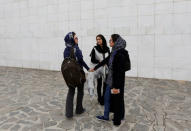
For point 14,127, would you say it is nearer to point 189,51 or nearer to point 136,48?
point 136,48

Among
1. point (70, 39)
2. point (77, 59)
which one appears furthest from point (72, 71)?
point (70, 39)

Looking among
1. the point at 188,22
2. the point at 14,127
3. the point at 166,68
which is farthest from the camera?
the point at 166,68

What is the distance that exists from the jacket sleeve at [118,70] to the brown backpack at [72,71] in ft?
2.58

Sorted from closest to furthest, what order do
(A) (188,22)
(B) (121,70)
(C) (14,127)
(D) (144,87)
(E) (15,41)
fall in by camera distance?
(B) (121,70) → (C) (14,127) → (D) (144,87) → (A) (188,22) → (E) (15,41)

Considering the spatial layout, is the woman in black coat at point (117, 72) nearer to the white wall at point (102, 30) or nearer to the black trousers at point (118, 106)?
the black trousers at point (118, 106)

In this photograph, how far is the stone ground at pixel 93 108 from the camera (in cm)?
351

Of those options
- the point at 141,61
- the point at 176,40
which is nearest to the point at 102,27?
the point at 141,61

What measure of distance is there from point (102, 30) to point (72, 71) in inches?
199

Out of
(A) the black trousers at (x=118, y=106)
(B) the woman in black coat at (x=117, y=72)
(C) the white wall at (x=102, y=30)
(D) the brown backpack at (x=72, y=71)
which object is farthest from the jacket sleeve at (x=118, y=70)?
(C) the white wall at (x=102, y=30)

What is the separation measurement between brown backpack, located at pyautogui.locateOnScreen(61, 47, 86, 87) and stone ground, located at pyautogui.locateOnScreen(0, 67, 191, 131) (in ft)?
2.85

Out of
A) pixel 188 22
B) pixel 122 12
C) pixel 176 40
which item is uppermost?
pixel 122 12

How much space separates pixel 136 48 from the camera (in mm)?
7621

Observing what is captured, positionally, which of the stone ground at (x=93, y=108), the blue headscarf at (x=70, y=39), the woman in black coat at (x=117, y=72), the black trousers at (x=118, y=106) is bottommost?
the stone ground at (x=93, y=108)

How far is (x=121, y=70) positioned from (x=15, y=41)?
959 centimetres
